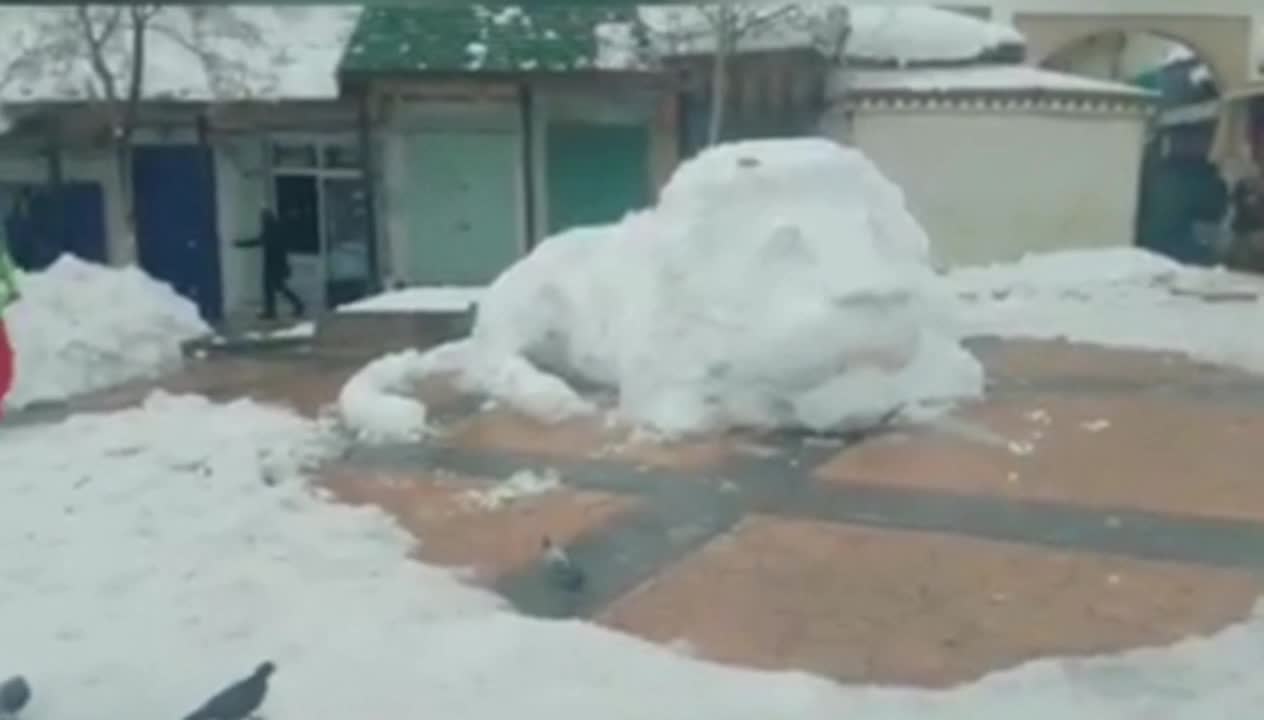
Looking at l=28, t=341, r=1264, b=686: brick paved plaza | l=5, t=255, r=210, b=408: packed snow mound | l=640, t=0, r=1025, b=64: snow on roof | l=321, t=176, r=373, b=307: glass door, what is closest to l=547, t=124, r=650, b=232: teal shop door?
l=640, t=0, r=1025, b=64: snow on roof

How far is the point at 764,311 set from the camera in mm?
9555

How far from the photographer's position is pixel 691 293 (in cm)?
973

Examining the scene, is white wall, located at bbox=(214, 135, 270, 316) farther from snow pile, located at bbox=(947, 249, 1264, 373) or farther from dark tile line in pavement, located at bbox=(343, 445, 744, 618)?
dark tile line in pavement, located at bbox=(343, 445, 744, 618)

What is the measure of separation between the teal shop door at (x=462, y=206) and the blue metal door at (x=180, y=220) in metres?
2.61

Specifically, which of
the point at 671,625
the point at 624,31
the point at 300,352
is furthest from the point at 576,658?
the point at 624,31

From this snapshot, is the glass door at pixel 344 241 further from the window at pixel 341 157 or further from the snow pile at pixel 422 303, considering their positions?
the snow pile at pixel 422 303

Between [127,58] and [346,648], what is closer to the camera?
[346,648]

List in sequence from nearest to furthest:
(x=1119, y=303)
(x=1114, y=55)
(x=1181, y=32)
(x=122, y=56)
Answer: (x=1119, y=303), (x=122, y=56), (x=1181, y=32), (x=1114, y=55)

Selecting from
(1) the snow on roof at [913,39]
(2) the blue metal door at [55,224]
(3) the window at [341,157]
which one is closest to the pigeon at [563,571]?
(1) the snow on roof at [913,39]

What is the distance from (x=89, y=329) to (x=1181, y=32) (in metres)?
14.2

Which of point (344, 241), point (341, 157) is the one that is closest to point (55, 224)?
point (344, 241)

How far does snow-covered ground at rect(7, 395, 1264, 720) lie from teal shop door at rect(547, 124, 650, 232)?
1318 centimetres

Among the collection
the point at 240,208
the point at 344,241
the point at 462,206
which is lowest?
the point at 344,241

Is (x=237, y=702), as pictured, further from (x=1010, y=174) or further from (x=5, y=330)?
(x=1010, y=174)
